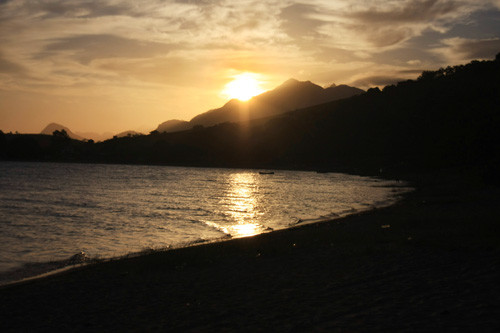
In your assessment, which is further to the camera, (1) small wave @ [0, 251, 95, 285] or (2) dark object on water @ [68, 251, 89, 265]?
(2) dark object on water @ [68, 251, 89, 265]

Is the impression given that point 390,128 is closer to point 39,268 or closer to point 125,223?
point 125,223

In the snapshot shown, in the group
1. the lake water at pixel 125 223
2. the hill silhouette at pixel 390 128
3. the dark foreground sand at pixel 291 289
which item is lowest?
the lake water at pixel 125 223

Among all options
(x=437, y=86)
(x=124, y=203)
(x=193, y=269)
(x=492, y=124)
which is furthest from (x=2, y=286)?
(x=437, y=86)

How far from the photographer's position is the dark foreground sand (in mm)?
9656

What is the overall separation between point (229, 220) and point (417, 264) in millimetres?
23226

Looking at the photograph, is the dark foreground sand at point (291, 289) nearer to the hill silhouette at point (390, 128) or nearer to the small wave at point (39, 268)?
the small wave at point (39, 268)

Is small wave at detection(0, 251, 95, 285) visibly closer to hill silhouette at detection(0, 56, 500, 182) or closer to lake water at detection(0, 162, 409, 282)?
lake water at detection(0, 162, 409, 282)

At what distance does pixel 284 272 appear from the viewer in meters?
14.8

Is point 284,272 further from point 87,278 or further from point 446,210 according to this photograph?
point 446,210

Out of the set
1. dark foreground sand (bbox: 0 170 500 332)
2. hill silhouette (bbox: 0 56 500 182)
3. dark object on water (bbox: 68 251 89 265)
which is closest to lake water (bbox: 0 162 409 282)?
dark object on water (bbox: 68 251 89 265)

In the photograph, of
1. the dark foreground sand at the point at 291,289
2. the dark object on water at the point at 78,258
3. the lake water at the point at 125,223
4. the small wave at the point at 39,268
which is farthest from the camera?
the lake water at the point at 125,223

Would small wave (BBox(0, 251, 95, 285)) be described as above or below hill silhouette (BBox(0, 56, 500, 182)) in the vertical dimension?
below

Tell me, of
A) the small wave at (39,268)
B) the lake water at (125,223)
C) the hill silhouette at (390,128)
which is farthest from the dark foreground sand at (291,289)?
the hill silhouette at (390,128)

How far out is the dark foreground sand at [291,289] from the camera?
9.66m
